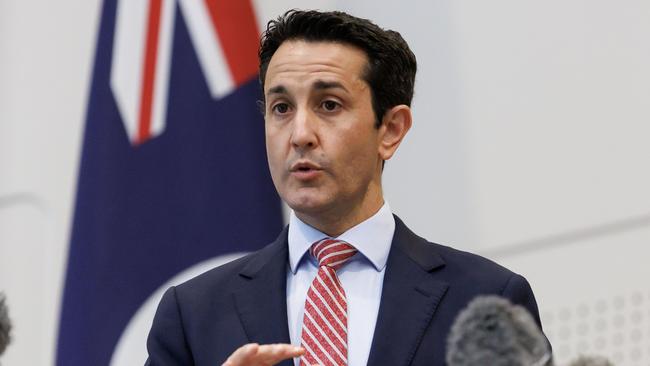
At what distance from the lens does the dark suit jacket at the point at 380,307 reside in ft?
6.91

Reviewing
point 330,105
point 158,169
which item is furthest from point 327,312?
point 158,169

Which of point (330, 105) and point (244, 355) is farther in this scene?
point (330, 105)

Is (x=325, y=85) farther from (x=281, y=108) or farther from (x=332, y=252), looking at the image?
(x=332, y=252)

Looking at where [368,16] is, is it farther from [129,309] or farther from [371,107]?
[371,107]

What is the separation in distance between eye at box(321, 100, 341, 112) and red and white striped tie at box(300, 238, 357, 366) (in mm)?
219

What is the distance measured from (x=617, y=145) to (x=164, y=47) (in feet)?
3.85

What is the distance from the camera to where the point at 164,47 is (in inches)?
137

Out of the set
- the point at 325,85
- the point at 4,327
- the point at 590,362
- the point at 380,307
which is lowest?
the point at 380,307

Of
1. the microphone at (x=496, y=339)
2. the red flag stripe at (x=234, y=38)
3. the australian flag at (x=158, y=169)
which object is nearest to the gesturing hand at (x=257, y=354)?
the microphone at (x=496, y=339)

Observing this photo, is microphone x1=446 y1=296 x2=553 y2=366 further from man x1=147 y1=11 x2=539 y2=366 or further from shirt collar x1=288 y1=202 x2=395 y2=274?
shirt collar x1=288 y1=202 x2=395 y2=274

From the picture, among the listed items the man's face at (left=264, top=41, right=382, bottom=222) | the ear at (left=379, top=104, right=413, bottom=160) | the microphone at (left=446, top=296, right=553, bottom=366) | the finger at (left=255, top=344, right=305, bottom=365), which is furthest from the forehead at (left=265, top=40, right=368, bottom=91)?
the microphone at (left=446, top=296, right=553, bottom=366)

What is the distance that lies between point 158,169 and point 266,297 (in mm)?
1362

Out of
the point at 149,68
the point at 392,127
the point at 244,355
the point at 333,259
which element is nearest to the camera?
the point at 244,355

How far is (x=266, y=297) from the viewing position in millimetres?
2197
